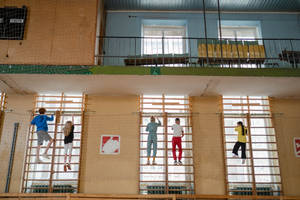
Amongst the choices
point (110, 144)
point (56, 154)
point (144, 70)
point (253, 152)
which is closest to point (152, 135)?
point (110, 144)

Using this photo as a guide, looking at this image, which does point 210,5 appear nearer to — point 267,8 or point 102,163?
point 267,8

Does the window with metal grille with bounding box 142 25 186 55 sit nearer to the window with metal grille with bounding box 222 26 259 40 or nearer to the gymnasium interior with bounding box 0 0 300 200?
the gymnasium interior with bounding box 0 0 300 200

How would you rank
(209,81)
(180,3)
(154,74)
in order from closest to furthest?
1. (154,74)
2. (209,81)
3. (180,3)

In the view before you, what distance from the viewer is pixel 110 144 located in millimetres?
7074

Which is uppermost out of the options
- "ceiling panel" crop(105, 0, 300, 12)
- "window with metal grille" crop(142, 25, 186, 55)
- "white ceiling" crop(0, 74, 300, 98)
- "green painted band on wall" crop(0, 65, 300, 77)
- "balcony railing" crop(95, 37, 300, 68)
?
"ceiling panel" crop(105, 0, 300, 12)

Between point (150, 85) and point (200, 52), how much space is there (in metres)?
1.98

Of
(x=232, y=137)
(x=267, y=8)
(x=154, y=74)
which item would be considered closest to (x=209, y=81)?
(x=154, y=74)

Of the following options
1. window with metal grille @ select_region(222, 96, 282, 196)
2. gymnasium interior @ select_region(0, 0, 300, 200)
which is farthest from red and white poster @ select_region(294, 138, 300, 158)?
window with metal grille @ select_region(222, 96, 282, 196)

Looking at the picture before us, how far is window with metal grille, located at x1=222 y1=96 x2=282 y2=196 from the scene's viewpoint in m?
6.73

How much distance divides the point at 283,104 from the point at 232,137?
196cm

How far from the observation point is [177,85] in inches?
266

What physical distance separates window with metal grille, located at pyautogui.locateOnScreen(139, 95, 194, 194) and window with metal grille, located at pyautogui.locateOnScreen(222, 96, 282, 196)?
1.11 metres

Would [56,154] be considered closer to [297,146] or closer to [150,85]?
[150,85]

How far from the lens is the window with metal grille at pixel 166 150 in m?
6.75
